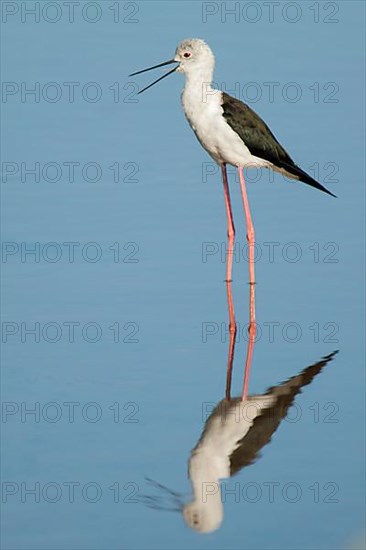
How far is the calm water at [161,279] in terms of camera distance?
681 cm

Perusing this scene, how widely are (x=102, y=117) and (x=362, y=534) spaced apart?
386 inches

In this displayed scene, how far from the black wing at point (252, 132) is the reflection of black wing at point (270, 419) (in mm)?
2251

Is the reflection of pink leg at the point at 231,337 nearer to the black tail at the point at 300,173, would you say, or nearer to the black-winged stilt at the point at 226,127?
the black-winged stilt at the point at 226,127

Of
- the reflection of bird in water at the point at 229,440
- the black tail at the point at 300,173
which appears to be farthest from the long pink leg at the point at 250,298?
the black tail at the point at 300,173

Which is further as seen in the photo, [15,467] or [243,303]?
[243,303]

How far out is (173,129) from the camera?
13.7 metres

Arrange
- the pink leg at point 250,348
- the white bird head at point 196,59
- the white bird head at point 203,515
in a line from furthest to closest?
the white bird head at point 196,59
the pink leg at point 250,348
the white bird head at point 203,515

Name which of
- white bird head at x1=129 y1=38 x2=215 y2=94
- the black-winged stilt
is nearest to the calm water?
the black-winged stilt

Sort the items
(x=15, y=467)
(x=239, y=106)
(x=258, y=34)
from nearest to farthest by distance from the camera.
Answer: (x=15, y=467) < (x=239, y=106) < (x=258, y=34)

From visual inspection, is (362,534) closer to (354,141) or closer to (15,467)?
(15,467)

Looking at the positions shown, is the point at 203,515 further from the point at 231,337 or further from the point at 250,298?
the point at 250,298

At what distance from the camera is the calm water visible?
6.81 meters

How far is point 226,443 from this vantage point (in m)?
7.43

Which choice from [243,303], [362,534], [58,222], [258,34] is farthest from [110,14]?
[362,534]
